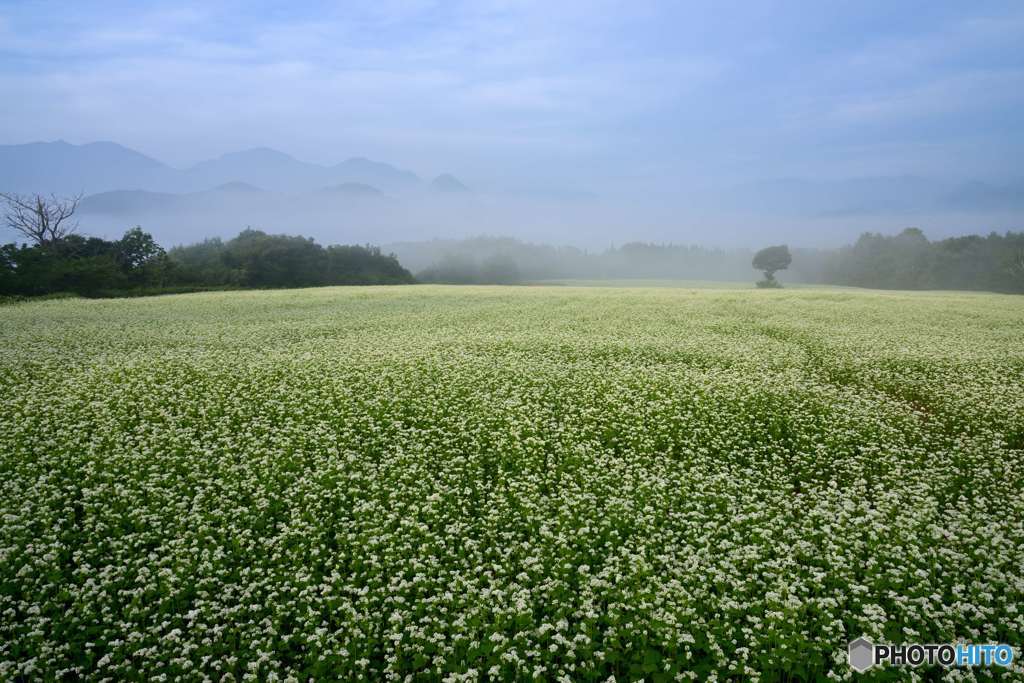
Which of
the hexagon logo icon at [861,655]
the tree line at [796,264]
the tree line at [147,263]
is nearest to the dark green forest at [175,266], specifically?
the tree line at [147,263]

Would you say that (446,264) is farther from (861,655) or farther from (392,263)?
(861,655)

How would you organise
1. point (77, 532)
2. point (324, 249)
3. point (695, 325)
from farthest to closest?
point (324, 249)
point (695, 325)
point (77, 532)

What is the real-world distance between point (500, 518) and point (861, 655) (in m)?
4.98

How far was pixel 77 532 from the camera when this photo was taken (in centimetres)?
855

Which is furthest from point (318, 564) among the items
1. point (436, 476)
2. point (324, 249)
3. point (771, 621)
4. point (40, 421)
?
point (324, 249)

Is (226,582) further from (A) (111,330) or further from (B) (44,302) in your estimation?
(B) (44,302)

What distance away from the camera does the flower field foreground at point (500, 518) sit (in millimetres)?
6203

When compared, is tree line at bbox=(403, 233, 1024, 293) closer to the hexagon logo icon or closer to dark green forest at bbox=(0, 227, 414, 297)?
dark green forest at bbox=(0, 227, 414, 297)

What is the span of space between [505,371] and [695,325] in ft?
51.8

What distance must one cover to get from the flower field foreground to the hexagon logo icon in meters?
0.15

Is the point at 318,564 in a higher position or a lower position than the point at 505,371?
lower

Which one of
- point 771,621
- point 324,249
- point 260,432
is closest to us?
point 771,621

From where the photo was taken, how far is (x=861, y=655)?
6.02 m

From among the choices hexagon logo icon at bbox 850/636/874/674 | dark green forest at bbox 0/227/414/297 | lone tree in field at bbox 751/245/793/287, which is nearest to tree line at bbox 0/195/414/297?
dark green forest at bbox 0/227/414/297
